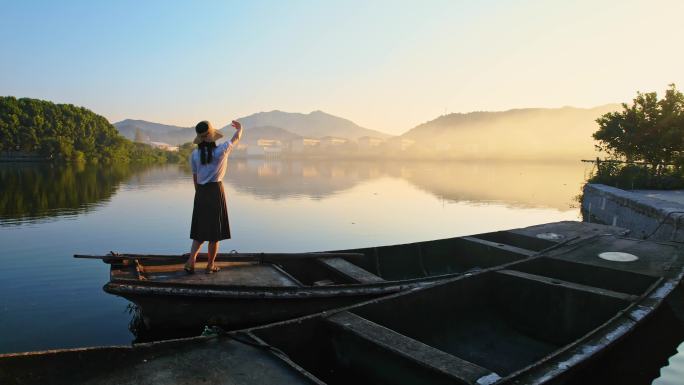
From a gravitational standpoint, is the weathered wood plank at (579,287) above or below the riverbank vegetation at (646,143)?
below

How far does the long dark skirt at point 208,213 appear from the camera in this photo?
6754 mm

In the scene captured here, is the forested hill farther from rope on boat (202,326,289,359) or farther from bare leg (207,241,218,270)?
rope on boat (202,326,289,359)

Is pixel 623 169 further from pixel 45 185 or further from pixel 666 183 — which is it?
pixel 45 185

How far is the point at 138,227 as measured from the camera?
19109 millimetres

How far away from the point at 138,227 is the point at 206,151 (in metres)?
14.3

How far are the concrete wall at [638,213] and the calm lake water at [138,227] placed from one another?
2054 millimetres

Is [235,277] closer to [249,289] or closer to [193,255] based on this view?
[193,255]

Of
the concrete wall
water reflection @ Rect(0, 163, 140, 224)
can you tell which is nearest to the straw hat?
the concrete wall

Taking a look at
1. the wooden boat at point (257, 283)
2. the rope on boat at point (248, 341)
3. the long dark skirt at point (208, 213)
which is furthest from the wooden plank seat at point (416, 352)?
the long dark skirt at point (208, 213)

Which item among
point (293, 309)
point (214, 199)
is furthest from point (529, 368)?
point (214, 199)

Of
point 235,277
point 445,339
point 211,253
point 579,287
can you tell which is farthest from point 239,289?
point 579,287

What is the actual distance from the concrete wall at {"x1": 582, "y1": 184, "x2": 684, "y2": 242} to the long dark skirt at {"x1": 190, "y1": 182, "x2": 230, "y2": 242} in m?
10.6

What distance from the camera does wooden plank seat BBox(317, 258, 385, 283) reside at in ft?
24.0

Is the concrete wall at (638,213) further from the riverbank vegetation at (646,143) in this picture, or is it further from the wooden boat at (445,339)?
the wooden boat at (445,339)
